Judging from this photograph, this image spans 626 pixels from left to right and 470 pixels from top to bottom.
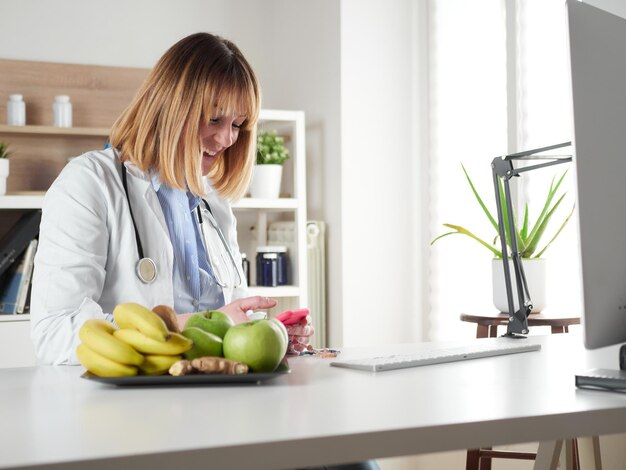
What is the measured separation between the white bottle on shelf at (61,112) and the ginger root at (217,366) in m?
2.54

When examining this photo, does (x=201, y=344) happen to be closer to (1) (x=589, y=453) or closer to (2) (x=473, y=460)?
(1) (x=589, y=453)

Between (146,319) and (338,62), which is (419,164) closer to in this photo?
(338,62)

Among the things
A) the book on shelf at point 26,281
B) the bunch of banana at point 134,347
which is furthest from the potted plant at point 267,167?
the bunch of banana at point 134,347

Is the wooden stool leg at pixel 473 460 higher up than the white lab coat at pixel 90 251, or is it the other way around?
the white lab coat at pixel 90 251

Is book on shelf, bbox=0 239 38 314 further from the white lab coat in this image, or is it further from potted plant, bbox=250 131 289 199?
the white lab coat

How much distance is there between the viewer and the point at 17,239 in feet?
10.4

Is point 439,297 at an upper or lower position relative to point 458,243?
lower

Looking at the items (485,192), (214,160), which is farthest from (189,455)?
(485,192)

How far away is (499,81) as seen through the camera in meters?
3.25

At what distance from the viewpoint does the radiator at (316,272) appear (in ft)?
11.8

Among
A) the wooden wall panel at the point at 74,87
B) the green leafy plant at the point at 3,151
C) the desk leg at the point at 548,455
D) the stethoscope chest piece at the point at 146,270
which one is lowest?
the desk leg at the point at 548,455

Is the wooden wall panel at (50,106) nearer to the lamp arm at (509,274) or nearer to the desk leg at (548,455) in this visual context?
the lamp arm at (509,274)

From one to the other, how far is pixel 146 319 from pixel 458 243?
2.45 m

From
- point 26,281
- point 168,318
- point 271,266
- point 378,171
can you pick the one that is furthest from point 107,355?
point 378,171
